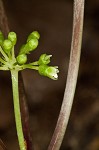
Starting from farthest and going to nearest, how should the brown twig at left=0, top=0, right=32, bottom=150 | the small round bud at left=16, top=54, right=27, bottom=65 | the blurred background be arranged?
the blurred background → the brown twig at left=0, top=0, right=32, bottom=150 → the small round bud at left=16, top=54, right=27, bottom=65

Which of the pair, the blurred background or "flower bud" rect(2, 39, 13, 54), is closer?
"flower bud" rect(2, 39, 13, 54)

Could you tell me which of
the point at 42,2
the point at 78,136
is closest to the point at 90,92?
the point at 78,136

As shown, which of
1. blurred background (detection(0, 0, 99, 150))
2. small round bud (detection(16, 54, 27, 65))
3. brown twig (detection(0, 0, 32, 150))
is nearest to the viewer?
→ small round bud (detection(16, 54, 27, 65))

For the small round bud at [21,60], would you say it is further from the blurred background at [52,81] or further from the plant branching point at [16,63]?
the blurred background at [52,81]

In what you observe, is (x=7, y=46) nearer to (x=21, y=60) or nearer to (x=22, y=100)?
(x=21, y=60)

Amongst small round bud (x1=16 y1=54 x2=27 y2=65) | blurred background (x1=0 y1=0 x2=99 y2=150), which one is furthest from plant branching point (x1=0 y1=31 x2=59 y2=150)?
blurred background (x1=0 y1=0 x2=99 y2=150)

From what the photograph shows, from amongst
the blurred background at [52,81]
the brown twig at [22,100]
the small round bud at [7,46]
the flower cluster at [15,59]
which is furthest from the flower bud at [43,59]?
the blurred background at [52,81]

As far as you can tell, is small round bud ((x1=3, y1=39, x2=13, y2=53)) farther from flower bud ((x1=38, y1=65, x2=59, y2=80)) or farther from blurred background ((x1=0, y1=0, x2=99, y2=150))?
blurred background ((x1=0, y1=0, x2=99, y2=150))

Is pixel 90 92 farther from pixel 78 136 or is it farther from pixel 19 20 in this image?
pixel 19 20

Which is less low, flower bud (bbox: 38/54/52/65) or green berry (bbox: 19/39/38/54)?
green berry (bbox: 19/39/38/54)
